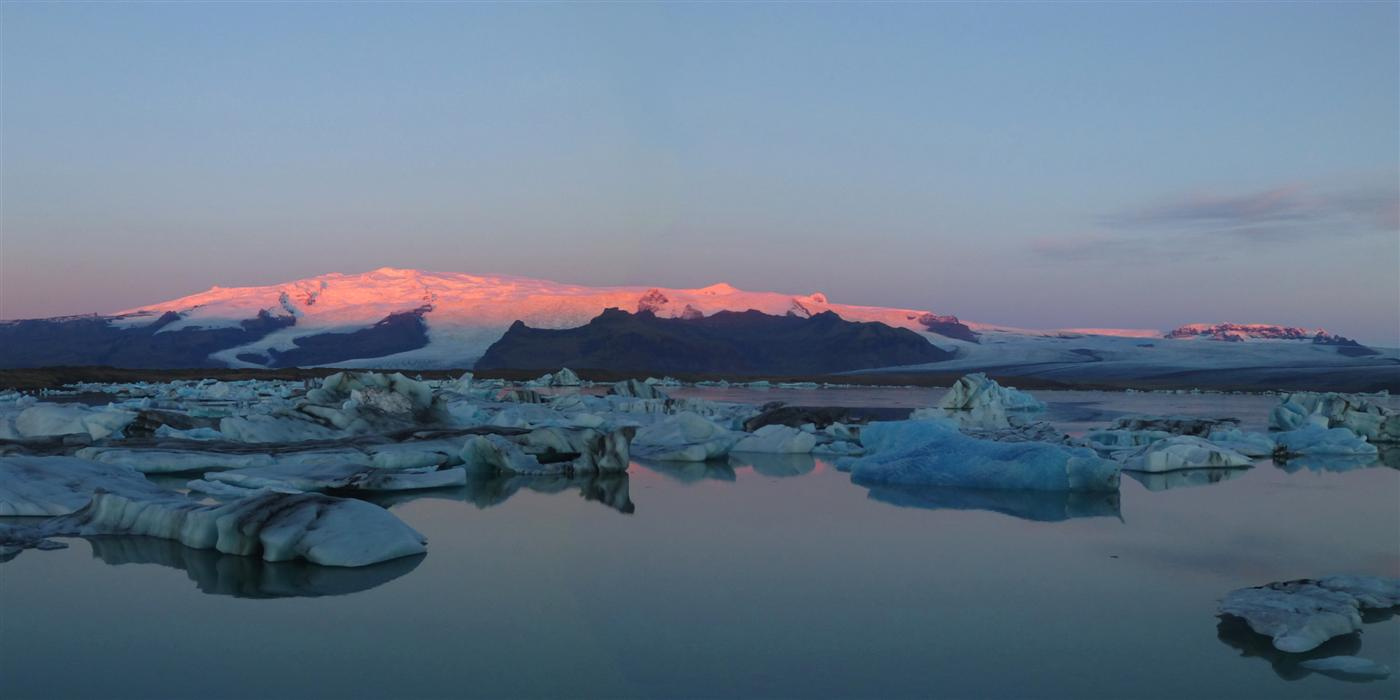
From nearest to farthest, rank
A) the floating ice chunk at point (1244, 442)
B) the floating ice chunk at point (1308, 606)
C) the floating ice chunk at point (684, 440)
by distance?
the floating ice chunk at point (1308, 606) → the floating ice chunk at point (684, 440) → the floating ice chunk at point (1244, 442)

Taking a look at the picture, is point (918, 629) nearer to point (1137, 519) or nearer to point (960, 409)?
point (1137, 519)

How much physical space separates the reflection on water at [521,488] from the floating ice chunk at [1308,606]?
500 centimetres

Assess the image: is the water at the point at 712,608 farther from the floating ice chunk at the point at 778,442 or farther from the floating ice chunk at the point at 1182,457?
the floating ice chunk at the point at 778,442

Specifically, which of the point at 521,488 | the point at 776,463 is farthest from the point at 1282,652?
the point at 776,463

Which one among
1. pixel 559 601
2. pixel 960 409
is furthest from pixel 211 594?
pixel 960 409

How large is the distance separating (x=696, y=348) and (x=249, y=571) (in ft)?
346

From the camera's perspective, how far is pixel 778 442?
14.4 m

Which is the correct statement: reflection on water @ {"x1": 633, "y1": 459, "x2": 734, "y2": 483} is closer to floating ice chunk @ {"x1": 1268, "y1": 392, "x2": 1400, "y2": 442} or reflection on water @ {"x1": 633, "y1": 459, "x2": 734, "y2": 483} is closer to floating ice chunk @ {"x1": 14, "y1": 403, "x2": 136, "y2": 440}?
floating ice chunk @ {"x1": 14, "y1": 403, "x2": 136, "y2": 440}

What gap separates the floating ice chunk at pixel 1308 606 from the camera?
472 cm

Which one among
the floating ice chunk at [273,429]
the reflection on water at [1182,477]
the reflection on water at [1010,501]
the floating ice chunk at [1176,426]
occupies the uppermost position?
the floating ice chunk at [273,429]

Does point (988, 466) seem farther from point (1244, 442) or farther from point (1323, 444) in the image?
point (1323, 444)

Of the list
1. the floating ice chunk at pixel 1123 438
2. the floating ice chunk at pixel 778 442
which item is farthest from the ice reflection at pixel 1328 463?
the floating ice chunk at pixel 778 442

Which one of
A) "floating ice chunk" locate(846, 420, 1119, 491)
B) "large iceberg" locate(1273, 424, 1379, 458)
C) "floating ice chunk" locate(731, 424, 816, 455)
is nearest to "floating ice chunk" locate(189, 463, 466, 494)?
"floating ice chunk" locate(846, 420, 1119, 491)

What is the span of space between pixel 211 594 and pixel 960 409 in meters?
23.9
